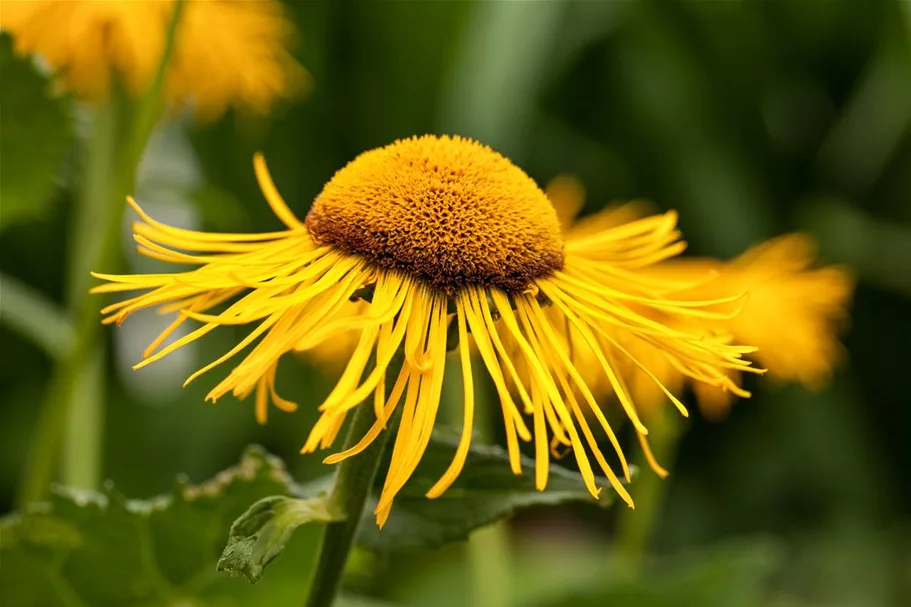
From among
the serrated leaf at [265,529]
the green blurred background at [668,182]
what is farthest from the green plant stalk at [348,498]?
the green blurred background at [668,182]

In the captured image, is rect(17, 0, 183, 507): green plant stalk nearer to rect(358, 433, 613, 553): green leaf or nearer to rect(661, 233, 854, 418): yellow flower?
rect(358, 433, 613, 553): green leaf

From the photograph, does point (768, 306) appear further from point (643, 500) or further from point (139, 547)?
point (139, 547)

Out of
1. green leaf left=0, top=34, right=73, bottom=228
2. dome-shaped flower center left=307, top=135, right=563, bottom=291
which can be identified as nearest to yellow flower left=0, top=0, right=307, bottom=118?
green leaf left=0, top=34, right=73, bottom=228

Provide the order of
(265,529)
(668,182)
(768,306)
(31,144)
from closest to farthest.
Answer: (265,529)
(31,144)
(768,306)
(668,182)

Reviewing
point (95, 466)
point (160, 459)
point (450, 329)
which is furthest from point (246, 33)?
point (160, 459)

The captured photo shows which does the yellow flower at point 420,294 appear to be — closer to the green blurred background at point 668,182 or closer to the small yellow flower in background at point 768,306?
the small yellow flower in background at point 768,306

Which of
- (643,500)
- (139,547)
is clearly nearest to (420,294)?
(139,547)

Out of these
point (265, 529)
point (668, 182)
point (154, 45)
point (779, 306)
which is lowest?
point (265, 529)
